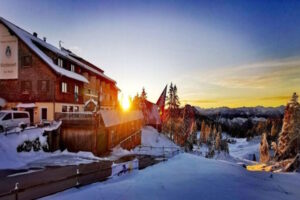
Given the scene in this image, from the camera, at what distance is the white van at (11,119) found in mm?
21423

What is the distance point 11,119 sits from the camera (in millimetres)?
22422

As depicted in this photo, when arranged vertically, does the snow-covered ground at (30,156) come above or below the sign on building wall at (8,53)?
below

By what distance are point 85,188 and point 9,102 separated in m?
23.7

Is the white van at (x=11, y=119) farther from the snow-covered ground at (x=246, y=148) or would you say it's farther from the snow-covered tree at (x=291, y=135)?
the snow-covered ground at (x=246, y=148)

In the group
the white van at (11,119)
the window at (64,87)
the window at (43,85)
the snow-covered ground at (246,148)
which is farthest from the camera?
the snow-covered ground at (246,148)

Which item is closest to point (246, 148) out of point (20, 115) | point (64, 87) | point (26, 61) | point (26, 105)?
point (64, 87)

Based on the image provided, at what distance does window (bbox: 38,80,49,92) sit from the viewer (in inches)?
1092

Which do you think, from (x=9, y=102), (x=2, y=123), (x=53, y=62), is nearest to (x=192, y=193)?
(x=2, y=123)

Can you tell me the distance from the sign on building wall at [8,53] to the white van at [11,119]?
7.51 m

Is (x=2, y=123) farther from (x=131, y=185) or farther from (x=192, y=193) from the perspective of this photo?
(x=192, y=193)

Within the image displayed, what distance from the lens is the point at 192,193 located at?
35.7 ft

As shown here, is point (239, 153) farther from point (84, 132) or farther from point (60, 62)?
point (84, 132)

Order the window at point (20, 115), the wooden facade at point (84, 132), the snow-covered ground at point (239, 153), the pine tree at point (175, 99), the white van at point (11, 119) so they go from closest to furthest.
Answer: the white van at point (11, 119)
the window at point (20, 115)
the wooden facade at point (84, 132)
the pine tree at point (175, 99)
the snow-covered ground at point (239, 153)

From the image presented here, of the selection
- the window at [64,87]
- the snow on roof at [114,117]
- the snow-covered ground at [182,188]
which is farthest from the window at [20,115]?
the snow-covered ground at [182,188]
